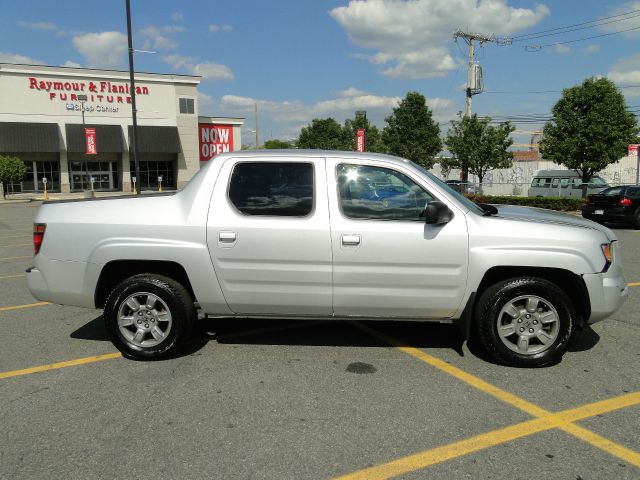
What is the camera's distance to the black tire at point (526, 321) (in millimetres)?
4176

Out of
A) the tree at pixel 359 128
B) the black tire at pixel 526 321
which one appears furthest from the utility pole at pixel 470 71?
the black tire at pixel 526 321

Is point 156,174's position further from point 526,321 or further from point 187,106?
point 526,321

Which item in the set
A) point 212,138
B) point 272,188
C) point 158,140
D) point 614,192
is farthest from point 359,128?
point 272,188

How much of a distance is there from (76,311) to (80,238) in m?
2.05

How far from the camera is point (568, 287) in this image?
4.39 metres

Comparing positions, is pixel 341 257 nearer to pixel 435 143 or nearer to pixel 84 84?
pixel 435 143

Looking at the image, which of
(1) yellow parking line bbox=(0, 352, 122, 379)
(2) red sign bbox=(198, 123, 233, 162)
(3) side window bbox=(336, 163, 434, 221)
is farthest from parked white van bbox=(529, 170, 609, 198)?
(2) red sign bbox=(198, 123, 233, 162)

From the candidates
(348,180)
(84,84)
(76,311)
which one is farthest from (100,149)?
A: (348,180)

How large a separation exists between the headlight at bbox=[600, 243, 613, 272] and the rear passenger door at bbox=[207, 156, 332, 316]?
87.6 inches

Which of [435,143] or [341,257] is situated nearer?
[341,257]

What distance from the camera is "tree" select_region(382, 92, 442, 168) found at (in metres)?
41.5

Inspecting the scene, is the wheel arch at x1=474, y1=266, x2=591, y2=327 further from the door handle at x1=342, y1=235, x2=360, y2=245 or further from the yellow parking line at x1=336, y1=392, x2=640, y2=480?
the door handle at x1=342, y1=235, x2=360, y2=245

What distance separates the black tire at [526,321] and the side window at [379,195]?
923 mm

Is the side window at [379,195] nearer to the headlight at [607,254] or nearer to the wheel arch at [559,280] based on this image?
the wheel arch at [559,280]
